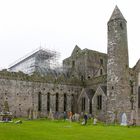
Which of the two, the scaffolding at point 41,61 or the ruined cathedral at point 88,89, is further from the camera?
the scaffolding at point 41,61

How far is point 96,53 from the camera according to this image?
6241 cm

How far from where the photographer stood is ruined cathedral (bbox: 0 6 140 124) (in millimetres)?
44500

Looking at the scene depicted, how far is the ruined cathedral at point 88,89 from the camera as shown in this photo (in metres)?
44.5

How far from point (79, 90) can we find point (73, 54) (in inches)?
463

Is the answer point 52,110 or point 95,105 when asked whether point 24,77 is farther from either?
point 95,105

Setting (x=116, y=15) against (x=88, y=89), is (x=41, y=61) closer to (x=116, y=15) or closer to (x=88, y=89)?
(x=88, y=89)

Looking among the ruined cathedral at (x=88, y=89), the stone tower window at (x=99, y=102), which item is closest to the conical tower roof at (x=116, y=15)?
the ruined cathedral at (x=88, y=89)

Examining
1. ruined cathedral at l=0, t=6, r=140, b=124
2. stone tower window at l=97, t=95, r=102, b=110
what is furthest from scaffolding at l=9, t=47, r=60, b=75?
stone tower window at l=97, t=95, r=102, b=110

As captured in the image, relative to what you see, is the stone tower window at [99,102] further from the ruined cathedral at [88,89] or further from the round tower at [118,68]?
the round tower at [118,68]

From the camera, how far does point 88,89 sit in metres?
54.5

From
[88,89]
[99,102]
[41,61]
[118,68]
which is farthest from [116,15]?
[41,61]

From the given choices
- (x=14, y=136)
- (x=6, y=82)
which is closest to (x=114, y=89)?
(x=6, y=82)

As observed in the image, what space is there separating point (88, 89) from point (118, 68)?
36.4 feet

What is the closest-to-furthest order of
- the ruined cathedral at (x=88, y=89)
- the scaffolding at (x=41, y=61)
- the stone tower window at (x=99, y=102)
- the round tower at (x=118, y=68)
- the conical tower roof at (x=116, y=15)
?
1. the round tower at (x=118, y=68)
2. the ruined cathedral at (x=88, y=89)
3. the conical tower roof at (x=116, y=15)
4. the stone tower window at (x=99, y=102)
5. the scaffolding at (x=41, y=61)
